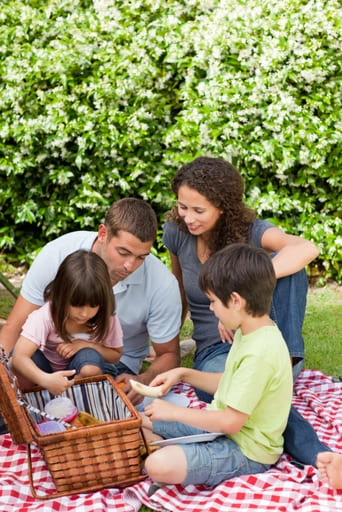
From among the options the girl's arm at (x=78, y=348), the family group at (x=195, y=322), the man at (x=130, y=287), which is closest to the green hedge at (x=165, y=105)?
the family group at (x=195, y=322)

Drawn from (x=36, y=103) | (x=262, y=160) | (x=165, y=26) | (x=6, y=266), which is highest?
(x=165, y=26)

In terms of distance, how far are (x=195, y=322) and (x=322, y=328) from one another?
5.27 ft

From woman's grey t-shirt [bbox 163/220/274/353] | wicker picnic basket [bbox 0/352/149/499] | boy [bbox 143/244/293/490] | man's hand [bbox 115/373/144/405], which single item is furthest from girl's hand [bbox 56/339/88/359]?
woman's grey t-shirt [bbox 163/220/274/353]

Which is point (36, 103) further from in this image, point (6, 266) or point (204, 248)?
point (204, 248)

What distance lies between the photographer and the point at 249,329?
9.95ft

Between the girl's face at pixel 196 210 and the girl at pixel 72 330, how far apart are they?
0.59 metres

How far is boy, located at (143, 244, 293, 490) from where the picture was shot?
2.91 m

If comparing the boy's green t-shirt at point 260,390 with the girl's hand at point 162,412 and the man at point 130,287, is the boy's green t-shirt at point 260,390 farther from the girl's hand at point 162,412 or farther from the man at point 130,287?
the man at point 130,287

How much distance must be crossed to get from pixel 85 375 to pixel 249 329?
88 cm

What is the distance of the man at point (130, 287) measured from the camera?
3.59 meters

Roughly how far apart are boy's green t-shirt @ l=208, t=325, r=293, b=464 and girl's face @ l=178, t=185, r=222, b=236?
872mm

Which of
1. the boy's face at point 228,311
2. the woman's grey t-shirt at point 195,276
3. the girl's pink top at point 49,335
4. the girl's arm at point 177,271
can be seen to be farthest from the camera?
the girl's arm at point 177,271

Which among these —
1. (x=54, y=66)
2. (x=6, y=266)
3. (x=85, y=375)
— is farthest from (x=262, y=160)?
(x=85, y=375)

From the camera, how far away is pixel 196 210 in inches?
150
